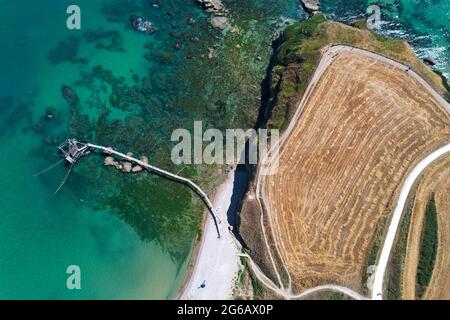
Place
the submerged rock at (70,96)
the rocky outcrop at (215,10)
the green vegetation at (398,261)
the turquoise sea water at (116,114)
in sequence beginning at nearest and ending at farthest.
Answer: the green vegetation at (398,261)
the turquoise sea water at (116,114)
the submerged rock at (70,96)
the rocky outcrop at (215,10)

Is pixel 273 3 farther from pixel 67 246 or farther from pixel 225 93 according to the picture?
pixel 67 246

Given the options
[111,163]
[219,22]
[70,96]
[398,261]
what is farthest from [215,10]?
[398,261]

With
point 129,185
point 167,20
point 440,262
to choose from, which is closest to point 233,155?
point 129,185

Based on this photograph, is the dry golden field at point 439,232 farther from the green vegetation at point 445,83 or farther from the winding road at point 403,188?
the green vegetation at point 445,83

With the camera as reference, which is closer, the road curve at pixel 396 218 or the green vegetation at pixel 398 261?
the green vegetation at pixel 398 261

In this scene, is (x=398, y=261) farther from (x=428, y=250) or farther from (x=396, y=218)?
(x=396, y=218)

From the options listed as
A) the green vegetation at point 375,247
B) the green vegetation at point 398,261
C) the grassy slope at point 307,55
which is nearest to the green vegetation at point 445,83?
the grassy slope at point 307,55
